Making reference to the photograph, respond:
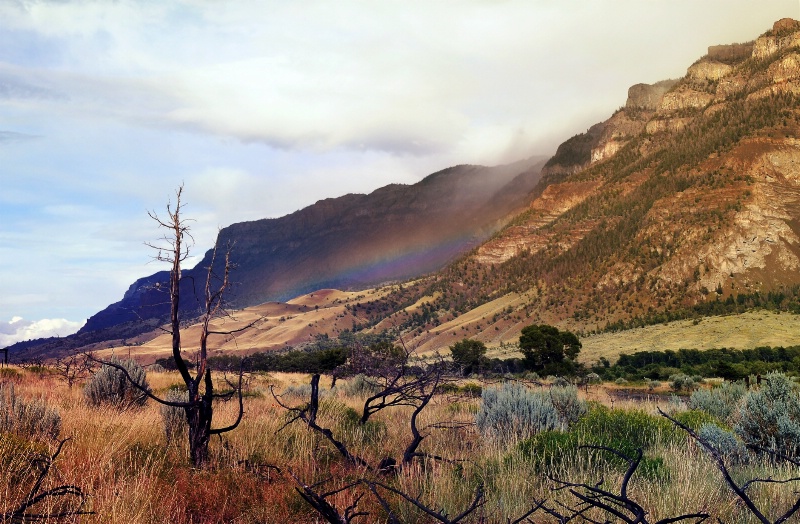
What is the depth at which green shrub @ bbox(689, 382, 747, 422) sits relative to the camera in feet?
42.5

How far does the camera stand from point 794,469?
22.5 ft

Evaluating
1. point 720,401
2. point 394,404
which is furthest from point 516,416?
point 720,401

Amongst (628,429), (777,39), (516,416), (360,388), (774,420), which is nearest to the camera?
(774,420)

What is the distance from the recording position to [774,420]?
9.16 m

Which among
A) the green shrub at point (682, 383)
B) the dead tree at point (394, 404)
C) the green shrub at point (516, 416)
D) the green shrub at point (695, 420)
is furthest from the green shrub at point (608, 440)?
the green shrub at point (682, 383)

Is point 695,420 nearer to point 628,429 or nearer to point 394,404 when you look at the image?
point 628,429

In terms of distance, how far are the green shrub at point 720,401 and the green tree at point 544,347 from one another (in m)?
38.5

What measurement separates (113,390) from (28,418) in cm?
474

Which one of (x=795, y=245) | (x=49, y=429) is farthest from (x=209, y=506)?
(x=795, y=245)

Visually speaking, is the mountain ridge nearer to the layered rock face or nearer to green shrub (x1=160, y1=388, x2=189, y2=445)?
the layered rock face

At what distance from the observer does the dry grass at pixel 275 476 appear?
17.2 ft

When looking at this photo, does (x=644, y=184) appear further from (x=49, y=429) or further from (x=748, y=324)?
(x=49, y=429)

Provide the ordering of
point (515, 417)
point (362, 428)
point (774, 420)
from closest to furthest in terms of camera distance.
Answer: point (774, 420) < point (362, 428) < point (515, 417)

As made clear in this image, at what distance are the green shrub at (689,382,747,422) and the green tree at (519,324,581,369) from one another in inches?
1516
